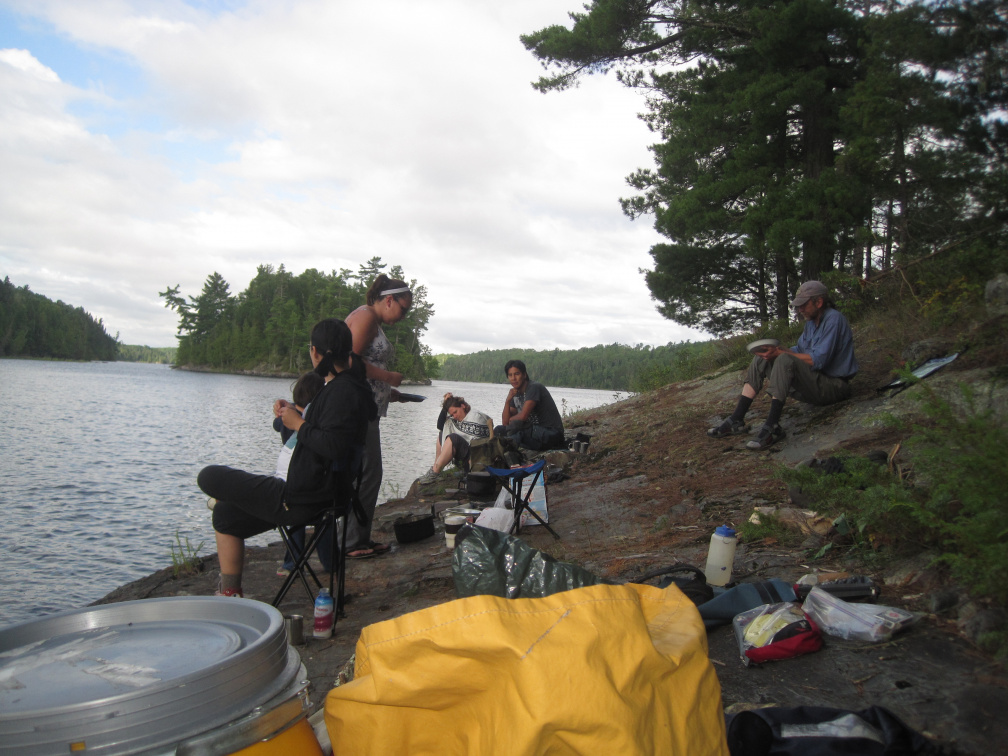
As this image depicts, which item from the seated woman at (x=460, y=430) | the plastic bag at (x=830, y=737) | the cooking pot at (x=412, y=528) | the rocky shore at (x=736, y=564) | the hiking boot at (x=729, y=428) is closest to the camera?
the plastic bag at (x=830, y=737)

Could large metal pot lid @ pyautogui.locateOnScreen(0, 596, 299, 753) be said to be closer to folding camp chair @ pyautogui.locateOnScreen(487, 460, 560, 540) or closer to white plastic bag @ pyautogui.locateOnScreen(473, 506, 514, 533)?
folding camp chair @ pyautogui.locateOnScreen(487, 460, 560, 540)

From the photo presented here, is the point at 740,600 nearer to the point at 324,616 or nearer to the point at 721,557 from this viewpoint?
the point at 721,557

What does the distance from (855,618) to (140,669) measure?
2.53 m

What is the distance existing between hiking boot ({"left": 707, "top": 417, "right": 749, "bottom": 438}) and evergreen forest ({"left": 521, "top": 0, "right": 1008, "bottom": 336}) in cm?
305

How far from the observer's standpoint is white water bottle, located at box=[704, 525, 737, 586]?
3.46m

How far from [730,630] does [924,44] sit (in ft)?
23.5

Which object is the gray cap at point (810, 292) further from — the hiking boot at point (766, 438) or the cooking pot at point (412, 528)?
the cooking pot at point (412, 528)

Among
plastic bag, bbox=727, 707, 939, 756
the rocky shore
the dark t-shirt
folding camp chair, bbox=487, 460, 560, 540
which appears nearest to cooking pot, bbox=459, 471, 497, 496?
the rocky shore

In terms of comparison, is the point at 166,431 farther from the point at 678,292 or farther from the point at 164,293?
the point at 164,293

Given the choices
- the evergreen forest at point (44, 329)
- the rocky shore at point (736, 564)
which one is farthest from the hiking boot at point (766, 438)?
the evergreen forest at point (44, 329)

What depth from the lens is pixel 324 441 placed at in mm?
3559

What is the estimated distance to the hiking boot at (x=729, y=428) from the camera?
690cm

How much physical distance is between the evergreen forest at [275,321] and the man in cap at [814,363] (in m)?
64.1

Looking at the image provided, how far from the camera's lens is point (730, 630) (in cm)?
289
